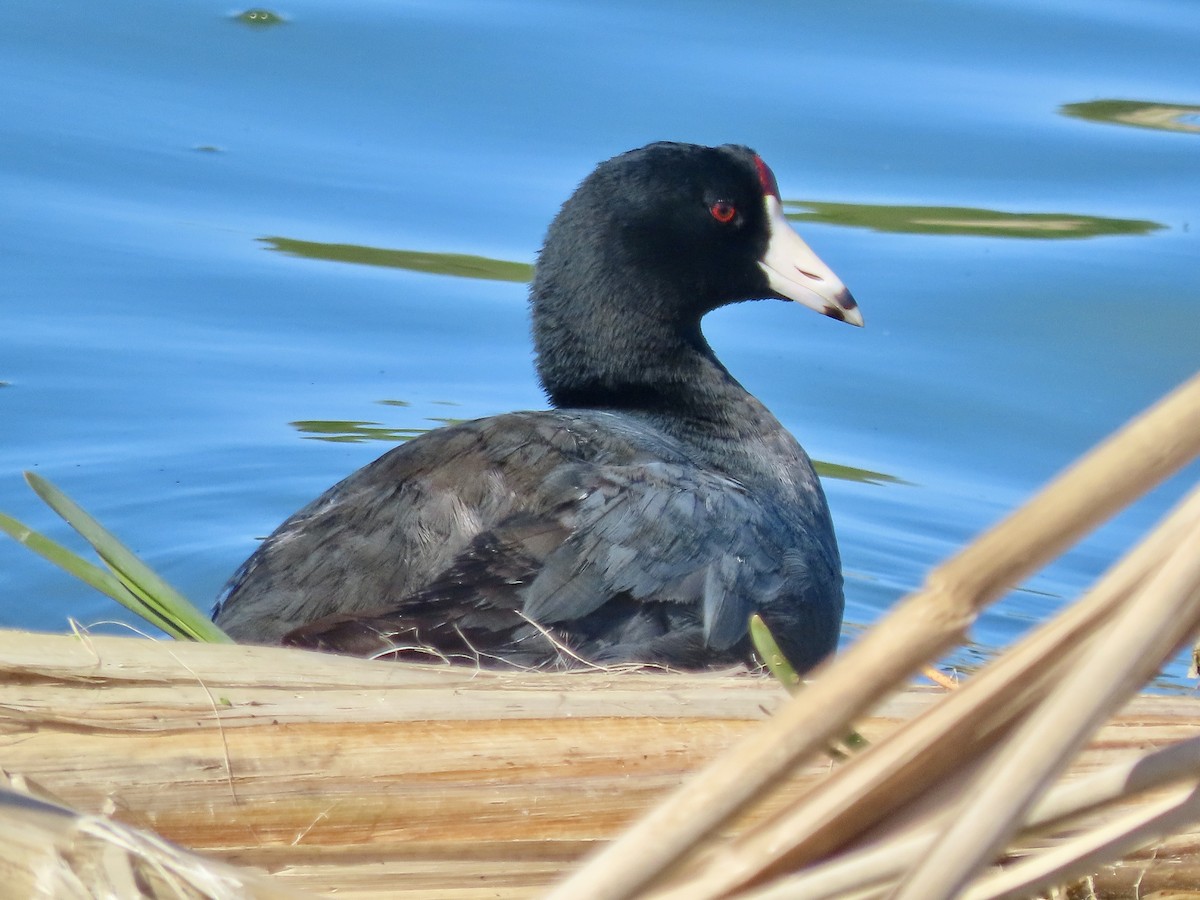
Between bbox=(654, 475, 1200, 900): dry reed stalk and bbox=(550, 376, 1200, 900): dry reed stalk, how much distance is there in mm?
44

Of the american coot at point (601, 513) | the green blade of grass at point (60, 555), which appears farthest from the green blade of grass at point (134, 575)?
the american coot at point (601, 513)

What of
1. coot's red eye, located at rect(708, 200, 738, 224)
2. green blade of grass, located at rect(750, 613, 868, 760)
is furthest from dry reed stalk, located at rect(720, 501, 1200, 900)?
coot's red eye, located at rect(708, 200, 738, 224)

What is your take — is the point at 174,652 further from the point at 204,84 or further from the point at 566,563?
the point at 204,84

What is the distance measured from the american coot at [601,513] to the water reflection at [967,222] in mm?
2640

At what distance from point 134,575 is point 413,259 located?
4574 millimetres

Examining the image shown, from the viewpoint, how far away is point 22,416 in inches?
218

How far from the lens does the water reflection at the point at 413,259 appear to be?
6.43 meters

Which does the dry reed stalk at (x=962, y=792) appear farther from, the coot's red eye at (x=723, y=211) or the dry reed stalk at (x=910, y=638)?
the coot's red eye at (x=723, y=211)

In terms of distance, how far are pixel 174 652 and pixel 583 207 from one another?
92.2 inches

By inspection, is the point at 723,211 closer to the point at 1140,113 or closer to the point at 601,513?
the point at 601,513

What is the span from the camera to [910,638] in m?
0.90

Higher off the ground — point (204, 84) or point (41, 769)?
point (204, 84)

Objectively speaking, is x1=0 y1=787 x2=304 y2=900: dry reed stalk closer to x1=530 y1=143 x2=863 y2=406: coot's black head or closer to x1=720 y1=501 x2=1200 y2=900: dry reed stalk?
x1=720 y1=501 x2=1200 y2=900: dry reed stalk

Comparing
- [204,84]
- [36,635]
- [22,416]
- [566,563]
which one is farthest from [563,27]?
[36,635]
